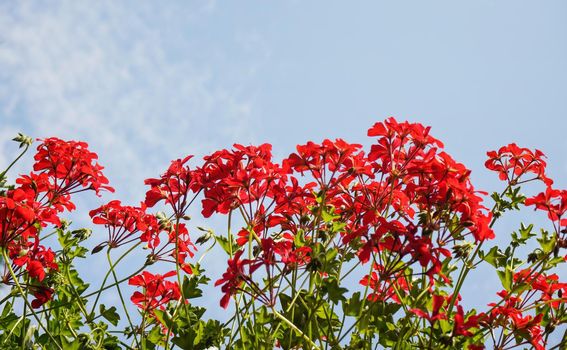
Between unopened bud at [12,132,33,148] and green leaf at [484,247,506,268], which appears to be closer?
green leaf at [484,247,506,268]

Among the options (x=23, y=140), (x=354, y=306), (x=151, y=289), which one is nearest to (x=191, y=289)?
(x=151, y=289)

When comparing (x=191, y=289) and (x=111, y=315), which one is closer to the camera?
(x=191, y=289)

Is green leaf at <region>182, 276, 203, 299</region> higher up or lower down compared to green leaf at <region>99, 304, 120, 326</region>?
higher up

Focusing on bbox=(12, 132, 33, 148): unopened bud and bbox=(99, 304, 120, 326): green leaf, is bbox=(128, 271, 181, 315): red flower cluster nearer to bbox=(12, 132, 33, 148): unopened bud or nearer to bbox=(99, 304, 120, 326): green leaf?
bbox=(99, 304, 120, 326): green leaf

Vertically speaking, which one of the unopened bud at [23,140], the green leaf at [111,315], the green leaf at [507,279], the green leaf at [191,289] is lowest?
the green leaf at [111,315]

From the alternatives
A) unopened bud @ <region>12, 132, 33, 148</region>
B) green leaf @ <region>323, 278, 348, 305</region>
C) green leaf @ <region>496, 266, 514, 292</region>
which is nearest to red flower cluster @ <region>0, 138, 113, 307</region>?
unopened bud @ <region>12, 132, 33, 148</region>

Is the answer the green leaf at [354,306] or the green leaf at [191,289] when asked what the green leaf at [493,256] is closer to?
the green leaf at [354,306]

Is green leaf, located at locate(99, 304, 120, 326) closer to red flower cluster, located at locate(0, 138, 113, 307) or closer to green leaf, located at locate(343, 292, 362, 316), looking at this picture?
red flower cluster, located at locate(0, 138, 113, 307)

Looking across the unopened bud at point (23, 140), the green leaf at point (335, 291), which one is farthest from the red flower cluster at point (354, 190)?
the unopened bud at point (23, 140)

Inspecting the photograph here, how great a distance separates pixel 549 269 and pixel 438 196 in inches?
50.5

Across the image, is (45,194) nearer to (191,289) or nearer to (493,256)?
(191,289)

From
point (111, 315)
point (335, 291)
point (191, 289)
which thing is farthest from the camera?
point (111, 315)

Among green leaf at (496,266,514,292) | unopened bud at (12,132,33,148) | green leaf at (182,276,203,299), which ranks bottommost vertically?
green leaf at (182,276,203,299)

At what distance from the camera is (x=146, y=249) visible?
4195mm
